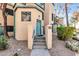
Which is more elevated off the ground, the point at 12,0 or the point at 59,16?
the point at 12,0

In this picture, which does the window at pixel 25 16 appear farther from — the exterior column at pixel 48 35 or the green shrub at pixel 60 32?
the green shrub at pixel 60 32

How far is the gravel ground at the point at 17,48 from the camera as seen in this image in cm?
259

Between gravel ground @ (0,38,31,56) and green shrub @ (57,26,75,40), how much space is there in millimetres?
530

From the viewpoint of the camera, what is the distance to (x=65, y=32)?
263cm

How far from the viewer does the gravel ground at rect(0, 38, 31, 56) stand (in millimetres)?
2592

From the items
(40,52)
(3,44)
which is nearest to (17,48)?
(3,44)

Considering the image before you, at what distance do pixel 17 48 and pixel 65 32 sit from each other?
2.53ft

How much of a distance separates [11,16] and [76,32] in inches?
40.3

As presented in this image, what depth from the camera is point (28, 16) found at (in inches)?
103

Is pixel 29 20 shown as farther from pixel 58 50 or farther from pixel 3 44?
pixel 58 50

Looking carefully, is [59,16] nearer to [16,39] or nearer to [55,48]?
[55,48]

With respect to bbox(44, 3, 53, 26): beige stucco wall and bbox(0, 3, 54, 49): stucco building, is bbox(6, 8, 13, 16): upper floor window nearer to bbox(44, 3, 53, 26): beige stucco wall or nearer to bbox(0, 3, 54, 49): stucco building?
bbox(0, 3, 54, 49): stucco building

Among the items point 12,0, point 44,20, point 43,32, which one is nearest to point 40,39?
point 43,32

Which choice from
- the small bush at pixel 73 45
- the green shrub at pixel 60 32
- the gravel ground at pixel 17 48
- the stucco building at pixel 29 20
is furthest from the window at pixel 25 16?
the small bush at pixel 73 45
